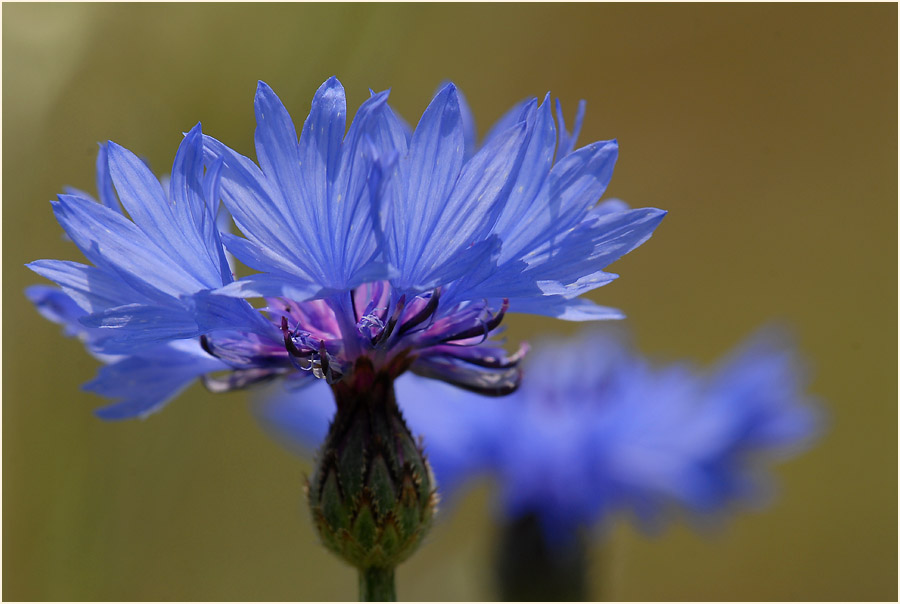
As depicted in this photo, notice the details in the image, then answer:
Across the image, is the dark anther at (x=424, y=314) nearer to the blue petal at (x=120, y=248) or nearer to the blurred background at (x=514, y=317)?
the blue petal at (x=120, y=248)

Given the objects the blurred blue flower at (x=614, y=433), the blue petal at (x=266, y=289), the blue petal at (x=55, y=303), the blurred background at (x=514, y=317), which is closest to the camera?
the blue petal at (x=266, y=289)

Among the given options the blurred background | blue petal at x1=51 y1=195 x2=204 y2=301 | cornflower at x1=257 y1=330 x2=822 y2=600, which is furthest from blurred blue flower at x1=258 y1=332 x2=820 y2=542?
blue petal at x1=51 y1=195 x2=204 y2=301

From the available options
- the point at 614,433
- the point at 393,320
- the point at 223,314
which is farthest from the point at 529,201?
the point at 614,433

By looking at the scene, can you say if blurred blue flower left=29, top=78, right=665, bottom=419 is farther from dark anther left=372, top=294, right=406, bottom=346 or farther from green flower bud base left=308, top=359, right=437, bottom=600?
green flower bud base left=308, top=359, right=437, bottom=600

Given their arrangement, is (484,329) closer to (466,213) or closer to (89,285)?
(466,213)

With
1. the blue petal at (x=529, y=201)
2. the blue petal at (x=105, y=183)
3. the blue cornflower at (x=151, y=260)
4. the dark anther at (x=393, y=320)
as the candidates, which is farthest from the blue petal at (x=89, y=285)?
the blue petal at (x=529, y=201)

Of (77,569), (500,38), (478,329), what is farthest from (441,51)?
(478,329)
